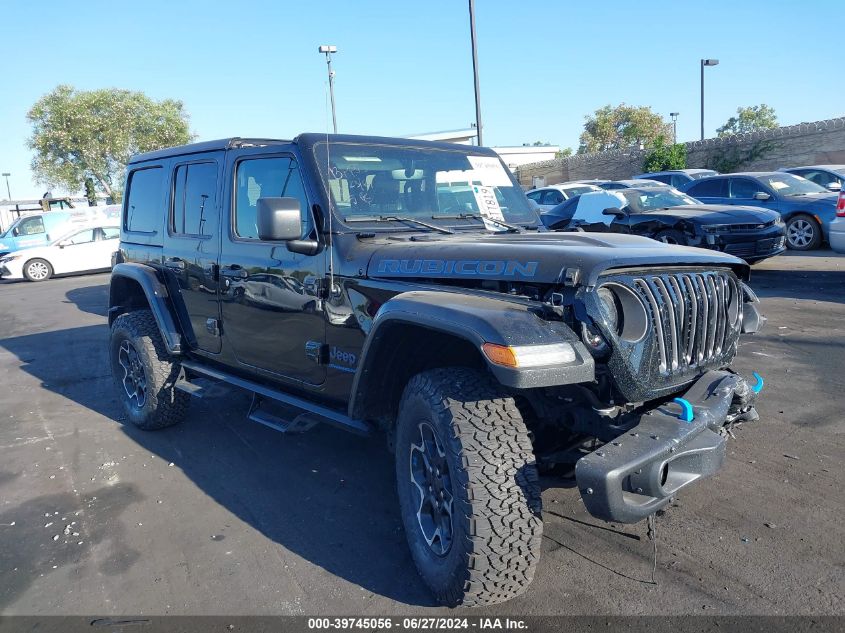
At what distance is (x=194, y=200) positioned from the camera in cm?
473

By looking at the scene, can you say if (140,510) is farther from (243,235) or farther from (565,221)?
(565,221)

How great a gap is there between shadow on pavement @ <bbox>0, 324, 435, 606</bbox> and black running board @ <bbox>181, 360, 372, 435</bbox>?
0.46m

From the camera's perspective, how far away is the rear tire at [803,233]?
41.0 ft

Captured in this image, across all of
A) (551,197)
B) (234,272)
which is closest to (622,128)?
(551,197)

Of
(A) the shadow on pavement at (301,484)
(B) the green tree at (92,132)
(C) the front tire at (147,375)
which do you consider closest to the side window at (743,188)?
(A) the shadow on pavement at (301,484)

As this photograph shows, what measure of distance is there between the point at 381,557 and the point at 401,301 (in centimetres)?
126

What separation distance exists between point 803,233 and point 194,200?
11.8 meters

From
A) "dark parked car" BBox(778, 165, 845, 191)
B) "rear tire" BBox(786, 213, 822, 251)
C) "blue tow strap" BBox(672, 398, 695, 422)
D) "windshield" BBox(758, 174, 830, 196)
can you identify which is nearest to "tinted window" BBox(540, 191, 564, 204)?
"dark parked car" BBox(778, 165, 845, 191)

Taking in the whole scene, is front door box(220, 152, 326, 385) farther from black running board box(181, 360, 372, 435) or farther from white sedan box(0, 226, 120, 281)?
white sedan box(0, 226, 120, 281)

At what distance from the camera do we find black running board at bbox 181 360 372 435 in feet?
11.3

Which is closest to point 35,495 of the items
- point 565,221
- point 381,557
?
point 381,557

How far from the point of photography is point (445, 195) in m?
4.11

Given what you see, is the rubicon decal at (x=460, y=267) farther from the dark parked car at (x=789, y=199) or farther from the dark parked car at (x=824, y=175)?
the dark parked car at (x=824, y=175)

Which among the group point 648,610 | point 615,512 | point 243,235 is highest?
point 243,235
